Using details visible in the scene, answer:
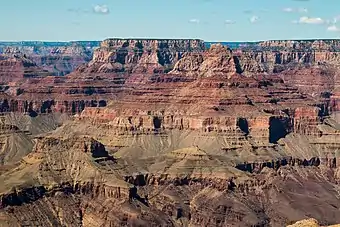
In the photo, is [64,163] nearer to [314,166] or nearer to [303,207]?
[303,207]

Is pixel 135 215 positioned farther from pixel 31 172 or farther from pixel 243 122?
pixel 243 122

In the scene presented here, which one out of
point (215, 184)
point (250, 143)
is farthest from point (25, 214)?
point (250, 143)

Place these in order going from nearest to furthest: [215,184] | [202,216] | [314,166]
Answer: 1. [202,216]
2. [215,184]
3. [314,166]

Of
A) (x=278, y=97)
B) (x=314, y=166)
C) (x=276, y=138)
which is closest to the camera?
(x=314, y=166)

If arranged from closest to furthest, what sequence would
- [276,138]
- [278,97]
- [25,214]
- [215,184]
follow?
1. [25,214]
2. [215,184]
3. [276,138]
4. [278,97]

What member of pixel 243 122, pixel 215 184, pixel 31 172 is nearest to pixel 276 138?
pixel 243 122

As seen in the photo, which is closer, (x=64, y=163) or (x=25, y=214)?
(x=25, y=214)

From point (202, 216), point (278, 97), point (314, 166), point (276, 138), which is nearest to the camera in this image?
point (202, 216)

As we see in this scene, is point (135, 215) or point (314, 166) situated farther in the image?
point (314, 166)
